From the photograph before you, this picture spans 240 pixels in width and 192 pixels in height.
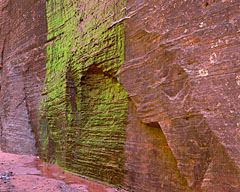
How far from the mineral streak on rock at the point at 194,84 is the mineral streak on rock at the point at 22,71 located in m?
3.84

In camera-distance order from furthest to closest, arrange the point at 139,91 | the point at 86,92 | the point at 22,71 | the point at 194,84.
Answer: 1. the point at 22,71
2. the point at 86,92
3. the point at 139,91
4. the point at 194,84

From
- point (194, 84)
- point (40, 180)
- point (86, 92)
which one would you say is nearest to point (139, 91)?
point (194, 84)

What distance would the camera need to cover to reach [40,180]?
3969 millimetres

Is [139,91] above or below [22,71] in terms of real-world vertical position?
below

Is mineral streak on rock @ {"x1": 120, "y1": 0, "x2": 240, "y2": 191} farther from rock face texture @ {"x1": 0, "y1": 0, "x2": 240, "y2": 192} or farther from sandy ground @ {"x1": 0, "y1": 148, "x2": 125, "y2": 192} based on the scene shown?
sandy ground @ {"x1": 0, "y1": 148, "x2": 125, "y2": 192}

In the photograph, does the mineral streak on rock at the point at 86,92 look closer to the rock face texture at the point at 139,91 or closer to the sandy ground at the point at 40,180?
the rock face texture at the point at 139,91

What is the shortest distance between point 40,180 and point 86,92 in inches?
65.8

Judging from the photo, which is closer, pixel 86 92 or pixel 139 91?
pixel 139 91

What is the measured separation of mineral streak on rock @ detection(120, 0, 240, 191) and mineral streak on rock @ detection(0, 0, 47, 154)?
12.6 feet

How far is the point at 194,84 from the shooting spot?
258cm

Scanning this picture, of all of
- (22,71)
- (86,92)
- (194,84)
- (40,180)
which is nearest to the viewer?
(194,84)

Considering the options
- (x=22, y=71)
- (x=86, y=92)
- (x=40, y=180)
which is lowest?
(x=40, y=180)

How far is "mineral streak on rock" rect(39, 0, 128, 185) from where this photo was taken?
386 cm

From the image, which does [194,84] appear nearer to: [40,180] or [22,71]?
[40,180]
